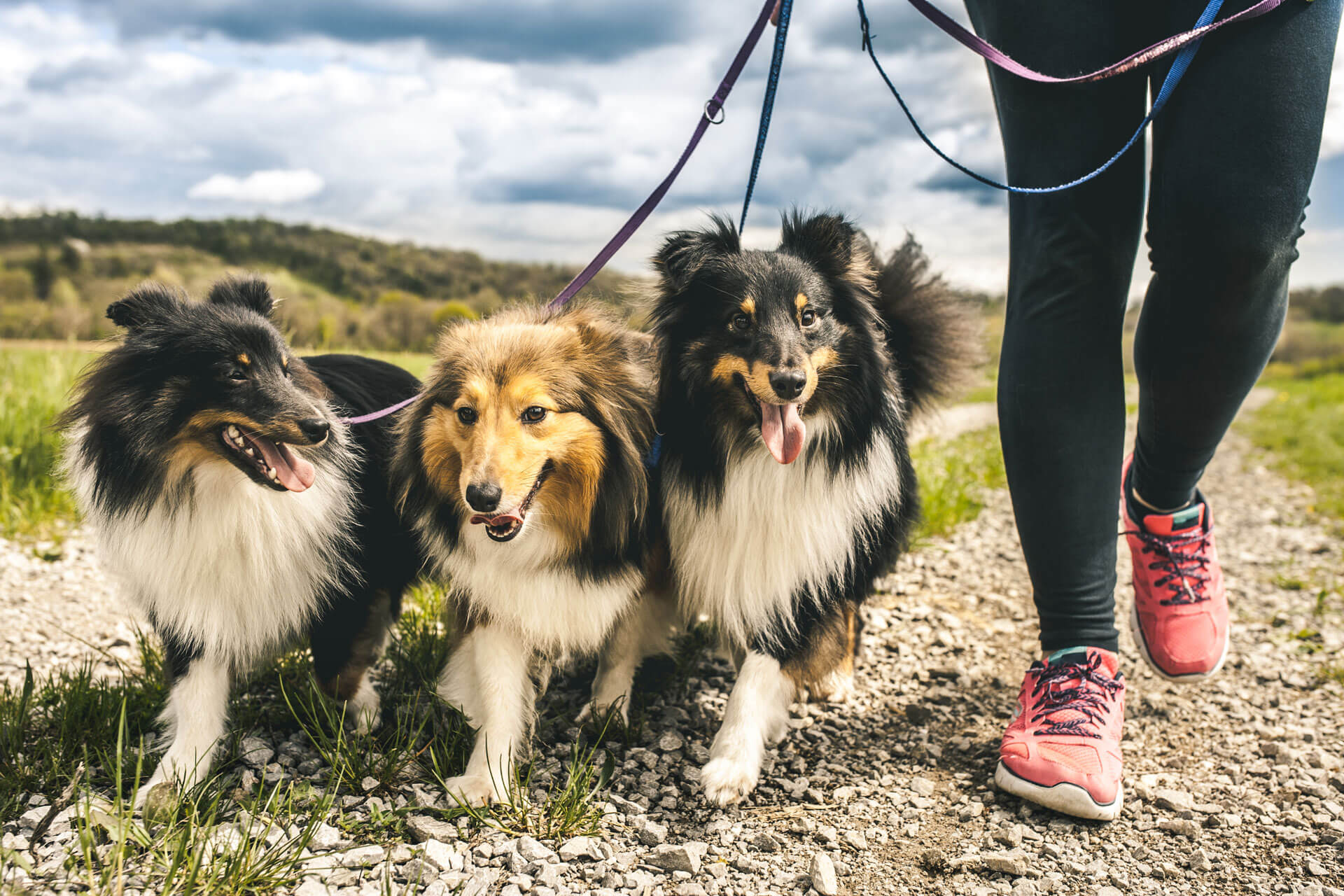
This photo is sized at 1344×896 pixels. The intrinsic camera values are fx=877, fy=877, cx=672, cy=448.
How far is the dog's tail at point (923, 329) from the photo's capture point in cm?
310

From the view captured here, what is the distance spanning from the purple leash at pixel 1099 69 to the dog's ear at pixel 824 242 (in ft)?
2.06

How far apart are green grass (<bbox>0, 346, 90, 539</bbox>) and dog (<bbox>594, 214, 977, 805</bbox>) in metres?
3.06

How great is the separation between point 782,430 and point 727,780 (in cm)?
97

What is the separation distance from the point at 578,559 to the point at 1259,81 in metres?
2.02

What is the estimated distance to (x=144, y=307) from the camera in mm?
2445

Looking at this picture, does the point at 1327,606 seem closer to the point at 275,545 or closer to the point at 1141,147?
the point at 1141,147

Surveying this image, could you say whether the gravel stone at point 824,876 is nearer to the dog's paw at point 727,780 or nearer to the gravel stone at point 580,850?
the dog's paw at point 727,780

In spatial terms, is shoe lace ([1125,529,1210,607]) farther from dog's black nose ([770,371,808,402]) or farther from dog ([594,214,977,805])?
dog's black nose ([770,371,808,402])

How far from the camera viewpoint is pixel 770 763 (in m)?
2.64

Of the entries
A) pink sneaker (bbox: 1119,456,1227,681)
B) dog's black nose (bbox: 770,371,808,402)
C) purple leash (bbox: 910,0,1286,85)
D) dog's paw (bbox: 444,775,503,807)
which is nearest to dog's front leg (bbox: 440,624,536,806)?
dog's paw (bbox: 444,775,503,807)

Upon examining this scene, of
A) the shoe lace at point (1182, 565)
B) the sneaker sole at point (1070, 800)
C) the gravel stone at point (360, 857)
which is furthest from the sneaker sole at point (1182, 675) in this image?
the gravel stone at point (360, 857)

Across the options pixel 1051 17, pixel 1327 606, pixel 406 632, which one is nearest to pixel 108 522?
pixel 406 632

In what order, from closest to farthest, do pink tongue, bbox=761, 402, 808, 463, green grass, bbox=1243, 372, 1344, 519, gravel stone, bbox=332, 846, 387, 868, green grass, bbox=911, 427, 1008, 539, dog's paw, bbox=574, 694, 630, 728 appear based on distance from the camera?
gravel stone, bbox=332, 846, 387, 868
pink tongue, bbox=761, 402, 808, 463
dog's paw, bbox=574, 694, 630, 728
green grass, bbox=911, 427, 1008, 539
green grass, bbox=1243, 372, 1344, 519

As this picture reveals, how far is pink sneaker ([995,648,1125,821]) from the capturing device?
225 centimetres
